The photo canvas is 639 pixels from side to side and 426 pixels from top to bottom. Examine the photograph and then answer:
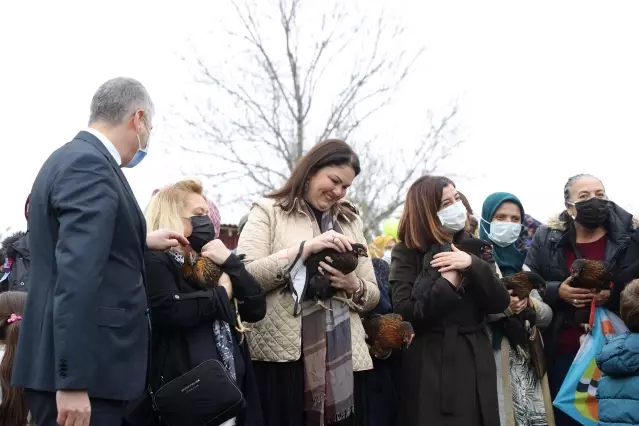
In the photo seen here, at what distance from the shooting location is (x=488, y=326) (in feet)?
17.3

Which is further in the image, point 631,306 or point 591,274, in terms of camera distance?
point 591,274

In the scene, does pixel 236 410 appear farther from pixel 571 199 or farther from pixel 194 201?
pixel 571 199

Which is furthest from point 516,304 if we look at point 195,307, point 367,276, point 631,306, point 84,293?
point 84,293

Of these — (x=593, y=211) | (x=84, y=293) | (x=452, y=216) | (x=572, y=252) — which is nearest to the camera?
(x=84, y=293)

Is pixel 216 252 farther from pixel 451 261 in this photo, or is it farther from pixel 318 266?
pixel 451 261

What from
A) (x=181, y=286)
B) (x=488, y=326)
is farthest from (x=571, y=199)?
(x=181, y=286)

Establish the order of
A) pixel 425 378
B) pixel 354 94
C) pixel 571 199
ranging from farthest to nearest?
1. pixel 354 94
2. pixel 571 199
3. pixel 425 378

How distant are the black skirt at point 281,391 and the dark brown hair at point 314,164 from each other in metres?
0.99

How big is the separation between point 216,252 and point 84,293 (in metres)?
1.20

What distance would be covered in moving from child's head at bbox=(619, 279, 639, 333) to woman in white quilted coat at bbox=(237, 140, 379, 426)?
163 centimetres

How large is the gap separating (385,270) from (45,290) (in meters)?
3.06

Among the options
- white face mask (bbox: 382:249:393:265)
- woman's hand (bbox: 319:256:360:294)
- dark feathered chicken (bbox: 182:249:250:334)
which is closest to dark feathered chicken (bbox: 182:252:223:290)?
dark feathered chicken (bbox: 182:249:250:334)

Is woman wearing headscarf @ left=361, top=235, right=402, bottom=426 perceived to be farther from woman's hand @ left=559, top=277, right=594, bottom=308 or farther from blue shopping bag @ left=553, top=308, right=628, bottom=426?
woman's hand @ left=559, top=277, right=594, bottom=308

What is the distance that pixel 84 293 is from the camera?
2812 millimetres
